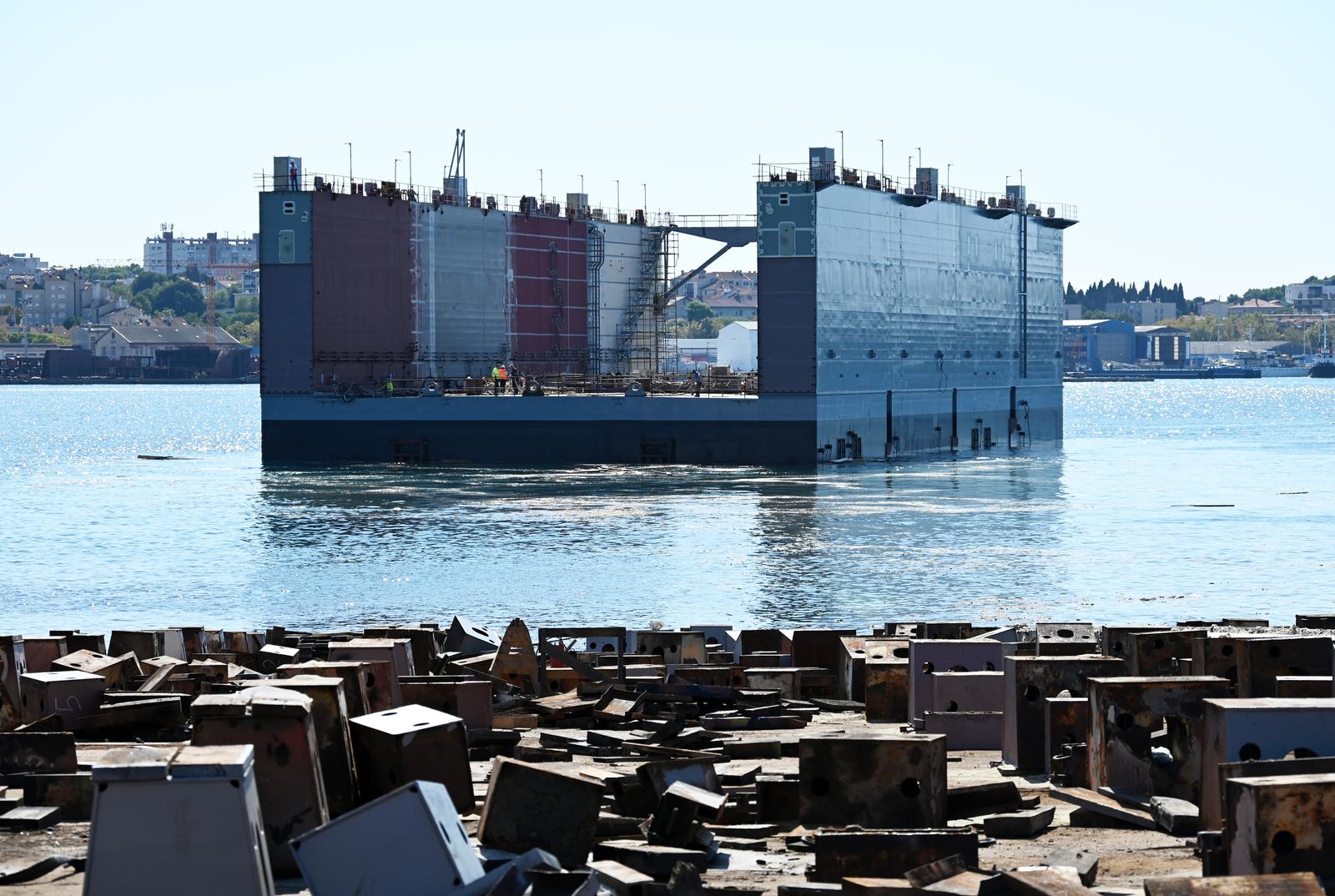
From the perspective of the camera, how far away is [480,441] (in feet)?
272

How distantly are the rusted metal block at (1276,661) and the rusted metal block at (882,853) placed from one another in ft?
15.4

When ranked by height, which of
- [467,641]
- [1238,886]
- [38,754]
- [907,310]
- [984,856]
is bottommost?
[467,641]

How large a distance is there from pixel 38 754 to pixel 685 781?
3.43 meters

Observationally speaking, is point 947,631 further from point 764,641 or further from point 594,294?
point 594,294

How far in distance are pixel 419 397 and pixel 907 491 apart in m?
24.6

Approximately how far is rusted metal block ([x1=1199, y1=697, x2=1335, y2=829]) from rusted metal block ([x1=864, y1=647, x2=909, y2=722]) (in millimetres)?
4281

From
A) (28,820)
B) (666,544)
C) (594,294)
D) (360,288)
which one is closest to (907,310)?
(594,294)

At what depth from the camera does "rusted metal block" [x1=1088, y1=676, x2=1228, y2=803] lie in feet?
31.7

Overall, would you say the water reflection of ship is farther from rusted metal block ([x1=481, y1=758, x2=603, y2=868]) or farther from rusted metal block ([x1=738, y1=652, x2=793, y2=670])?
rusted metal block ([x1=481, y1=758, x2=603, y2=868])

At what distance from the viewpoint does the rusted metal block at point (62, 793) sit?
31.2 feet

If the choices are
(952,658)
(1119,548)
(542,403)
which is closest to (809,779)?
(952,658)

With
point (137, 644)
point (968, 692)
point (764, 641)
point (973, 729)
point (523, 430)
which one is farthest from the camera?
point (523, 430)

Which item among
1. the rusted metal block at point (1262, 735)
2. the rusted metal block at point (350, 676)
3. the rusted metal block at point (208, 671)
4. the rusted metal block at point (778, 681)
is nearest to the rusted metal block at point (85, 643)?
the rusted metal block at point (208, 671)

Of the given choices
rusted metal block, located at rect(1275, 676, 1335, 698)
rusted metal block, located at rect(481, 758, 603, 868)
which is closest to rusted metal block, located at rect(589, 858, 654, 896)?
rusted metal block, located at rect(481, 758, 603, 868)
